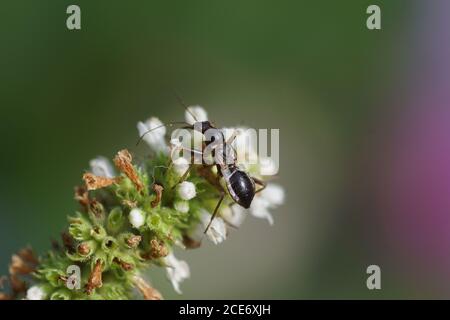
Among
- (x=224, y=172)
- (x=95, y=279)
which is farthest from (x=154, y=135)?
(x=95, y=279)

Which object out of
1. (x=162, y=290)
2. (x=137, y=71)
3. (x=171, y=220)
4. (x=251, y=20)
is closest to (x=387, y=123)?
(x=251, y=20)

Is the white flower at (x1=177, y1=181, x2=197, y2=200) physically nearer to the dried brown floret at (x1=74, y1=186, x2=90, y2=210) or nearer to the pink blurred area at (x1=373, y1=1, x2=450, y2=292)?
the dried brown floret at (x1=74, y1=186, x2=90, y2=210)

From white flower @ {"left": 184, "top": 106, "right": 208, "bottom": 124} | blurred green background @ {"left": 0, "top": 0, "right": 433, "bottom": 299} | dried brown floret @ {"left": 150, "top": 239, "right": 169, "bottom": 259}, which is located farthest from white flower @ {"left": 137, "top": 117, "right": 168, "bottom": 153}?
blurred green background @ {"left": 0, "top": 0, "right": 433, "bottom": 299}

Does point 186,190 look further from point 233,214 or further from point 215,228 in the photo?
point 233,214

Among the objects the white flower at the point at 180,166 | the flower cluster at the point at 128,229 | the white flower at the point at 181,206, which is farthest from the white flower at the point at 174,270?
the white flower at the point at 180,166

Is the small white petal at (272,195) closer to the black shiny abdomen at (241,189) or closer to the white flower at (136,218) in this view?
the black shiny abdomen at (241,189)

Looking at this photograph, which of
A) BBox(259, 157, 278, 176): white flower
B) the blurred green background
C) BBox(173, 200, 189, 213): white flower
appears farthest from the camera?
the blurred green background
